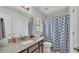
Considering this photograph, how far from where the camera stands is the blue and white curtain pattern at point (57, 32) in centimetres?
187

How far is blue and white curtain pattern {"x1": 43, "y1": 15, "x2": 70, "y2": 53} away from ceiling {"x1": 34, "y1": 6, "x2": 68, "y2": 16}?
0.36 feet

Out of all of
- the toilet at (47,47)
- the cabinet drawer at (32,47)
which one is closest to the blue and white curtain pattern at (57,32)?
the toilet at (47,47)

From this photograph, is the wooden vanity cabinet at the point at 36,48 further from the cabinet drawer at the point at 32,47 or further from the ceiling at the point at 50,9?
the ceiling at the point at 50,9

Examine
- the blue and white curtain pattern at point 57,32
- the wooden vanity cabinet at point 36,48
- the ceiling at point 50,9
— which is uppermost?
the ceiling at point 50,9

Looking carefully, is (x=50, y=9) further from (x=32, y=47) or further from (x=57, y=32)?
(x=32, y=47)

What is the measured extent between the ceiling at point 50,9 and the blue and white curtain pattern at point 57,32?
0.36 feet

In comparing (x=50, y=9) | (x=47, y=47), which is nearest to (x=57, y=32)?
(x=47, y=47)

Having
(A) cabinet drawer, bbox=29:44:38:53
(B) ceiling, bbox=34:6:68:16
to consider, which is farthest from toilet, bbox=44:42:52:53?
(B) ceiling, bbox=34:6:68:16

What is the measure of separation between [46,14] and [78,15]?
538 mm

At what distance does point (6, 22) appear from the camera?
1.84 metres

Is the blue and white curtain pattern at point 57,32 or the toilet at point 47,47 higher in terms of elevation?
the blue and white curtain pattern at point 57,32

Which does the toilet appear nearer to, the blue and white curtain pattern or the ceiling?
the blue and white curtain pattern
